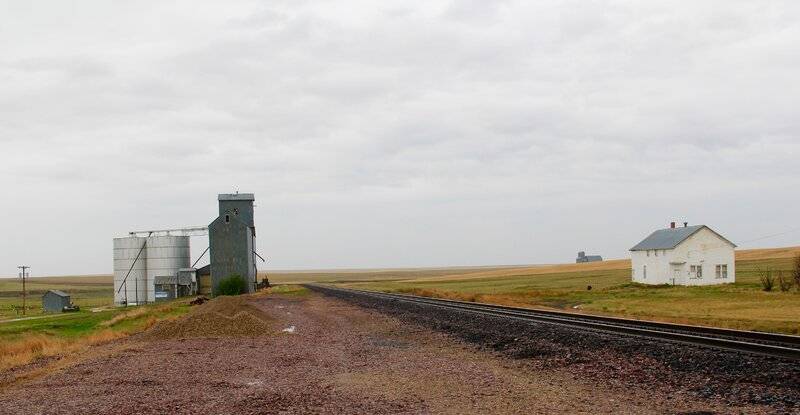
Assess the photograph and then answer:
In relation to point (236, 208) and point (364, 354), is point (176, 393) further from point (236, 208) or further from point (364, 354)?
point (236, 208)

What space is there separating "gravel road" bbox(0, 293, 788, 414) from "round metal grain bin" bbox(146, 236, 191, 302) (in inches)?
2389

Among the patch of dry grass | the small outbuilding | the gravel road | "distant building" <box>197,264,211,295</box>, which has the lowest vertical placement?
the small outbuilding

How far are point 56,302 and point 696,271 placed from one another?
62.9 metres

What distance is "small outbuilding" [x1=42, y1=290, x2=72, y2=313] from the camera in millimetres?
76250

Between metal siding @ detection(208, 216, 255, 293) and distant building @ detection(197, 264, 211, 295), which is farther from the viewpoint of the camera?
distant building @ detection(197, 264, 211, 295)

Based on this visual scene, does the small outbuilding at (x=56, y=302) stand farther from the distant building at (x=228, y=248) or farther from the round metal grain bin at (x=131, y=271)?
the distant building at (x=228, y=248)

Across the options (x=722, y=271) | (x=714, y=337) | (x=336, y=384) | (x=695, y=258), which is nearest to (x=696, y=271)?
(x=695, y=258)

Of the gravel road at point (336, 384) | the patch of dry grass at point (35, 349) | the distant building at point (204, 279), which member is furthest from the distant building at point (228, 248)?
the gravel road at point (336, 384)

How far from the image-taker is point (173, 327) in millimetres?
30766

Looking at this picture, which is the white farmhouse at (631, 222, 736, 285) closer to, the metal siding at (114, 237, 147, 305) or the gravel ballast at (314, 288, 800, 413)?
the gravel ballast at (314, 288, 800, 413)

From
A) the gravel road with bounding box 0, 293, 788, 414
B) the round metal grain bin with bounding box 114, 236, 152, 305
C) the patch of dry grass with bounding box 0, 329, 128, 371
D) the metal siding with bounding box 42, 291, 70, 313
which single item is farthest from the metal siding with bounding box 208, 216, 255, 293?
the gravel road with bounding box 0, 293, 788, 414

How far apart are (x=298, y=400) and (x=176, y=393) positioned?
9.53 feet

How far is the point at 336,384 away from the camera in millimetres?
15883

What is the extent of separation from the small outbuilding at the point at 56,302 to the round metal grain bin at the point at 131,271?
7487 millimetres
